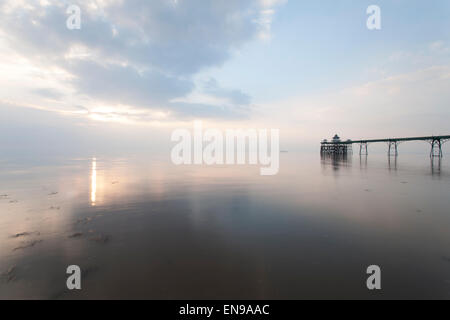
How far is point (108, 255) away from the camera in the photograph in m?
6.29

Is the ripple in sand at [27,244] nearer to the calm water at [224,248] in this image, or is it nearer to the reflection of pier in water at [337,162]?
the calm water at [224,248]

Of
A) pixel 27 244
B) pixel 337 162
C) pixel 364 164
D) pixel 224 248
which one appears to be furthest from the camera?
pixel 337 162

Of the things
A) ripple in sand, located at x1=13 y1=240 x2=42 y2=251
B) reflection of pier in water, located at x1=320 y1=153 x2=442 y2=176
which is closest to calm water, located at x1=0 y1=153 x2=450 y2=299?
ripple in sand, located at x1=13 y1=240 x2=42 y2=251

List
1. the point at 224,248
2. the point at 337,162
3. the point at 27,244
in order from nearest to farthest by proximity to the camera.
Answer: the point at 224,248
the point at 27,244
the point at 337,162

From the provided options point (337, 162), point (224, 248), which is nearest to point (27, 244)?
point (224, 248)

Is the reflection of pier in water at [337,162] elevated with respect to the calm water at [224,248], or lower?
elevated

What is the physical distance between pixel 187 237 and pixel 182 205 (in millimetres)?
4902

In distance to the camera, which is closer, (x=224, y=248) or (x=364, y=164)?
(x=224, y=248)

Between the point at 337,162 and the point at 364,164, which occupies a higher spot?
the point at 337,162

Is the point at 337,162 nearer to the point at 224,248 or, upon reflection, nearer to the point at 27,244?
the point at 224,248

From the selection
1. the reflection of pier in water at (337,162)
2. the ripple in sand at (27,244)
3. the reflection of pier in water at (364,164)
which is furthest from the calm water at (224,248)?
the reflection of pier in water at (337,162)

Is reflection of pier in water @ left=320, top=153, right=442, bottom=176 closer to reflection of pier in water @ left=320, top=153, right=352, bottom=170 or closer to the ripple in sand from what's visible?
reflection of pier in water @ left=320, top=153, right=352, bottom=170

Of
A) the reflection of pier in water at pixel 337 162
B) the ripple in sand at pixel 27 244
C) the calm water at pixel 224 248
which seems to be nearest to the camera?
the calm water at pixel 224 248
